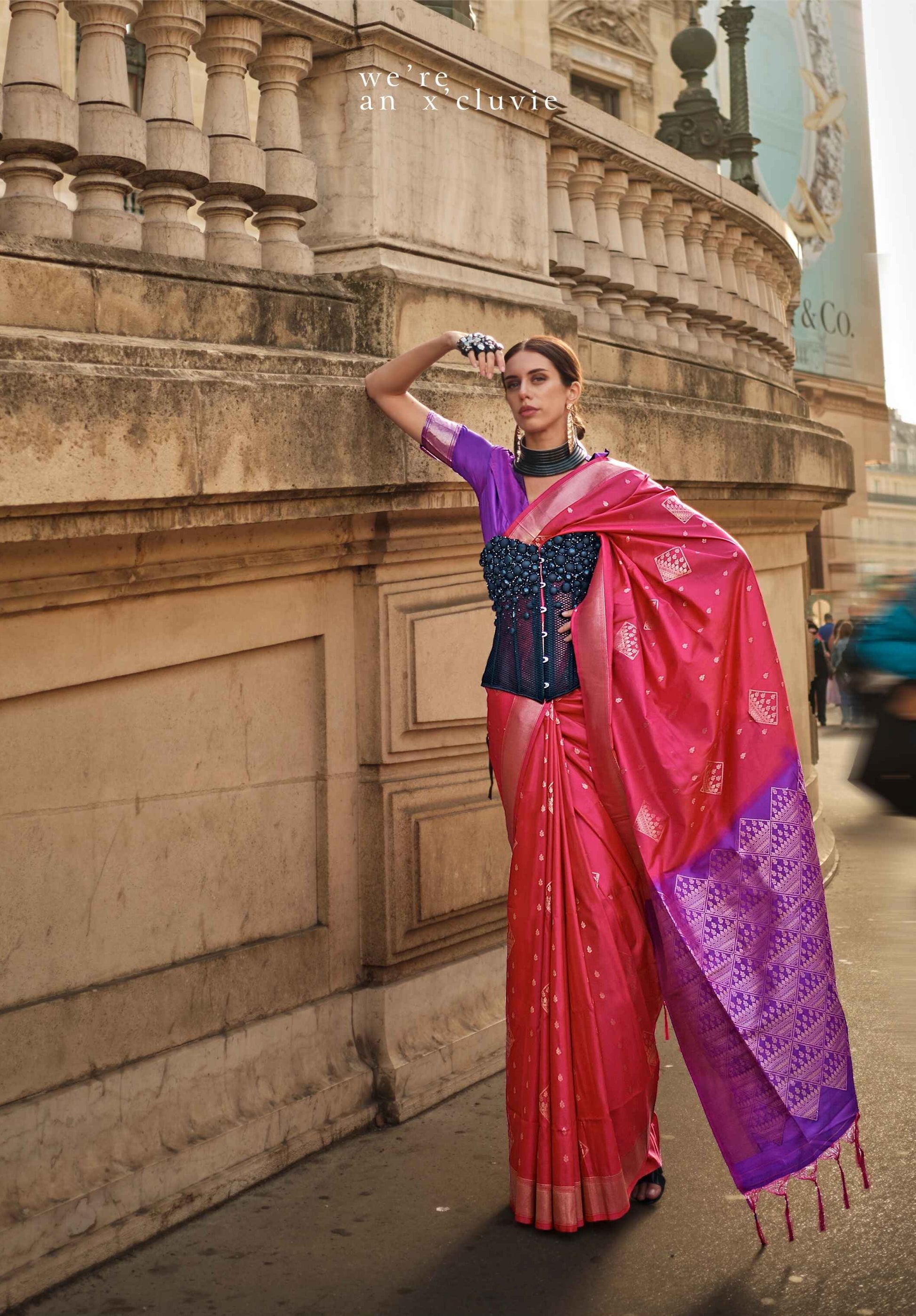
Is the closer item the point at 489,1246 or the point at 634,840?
the point at 489,1246

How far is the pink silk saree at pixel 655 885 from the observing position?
3.54 m

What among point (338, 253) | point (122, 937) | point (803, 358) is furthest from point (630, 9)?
point (122, 937)

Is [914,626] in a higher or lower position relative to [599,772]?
higher

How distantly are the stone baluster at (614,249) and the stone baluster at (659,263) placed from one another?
274 mm

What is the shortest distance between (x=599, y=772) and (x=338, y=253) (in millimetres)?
1731

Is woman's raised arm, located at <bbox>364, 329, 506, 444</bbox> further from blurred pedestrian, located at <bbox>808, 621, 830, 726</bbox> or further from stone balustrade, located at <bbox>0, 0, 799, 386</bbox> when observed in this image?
blurred pedestrian, located at <bbox>808, 621, 830, 726</bbox>

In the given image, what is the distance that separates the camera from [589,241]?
5.90 metres

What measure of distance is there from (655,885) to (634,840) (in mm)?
133

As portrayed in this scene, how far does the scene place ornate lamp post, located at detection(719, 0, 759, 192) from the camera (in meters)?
9.95

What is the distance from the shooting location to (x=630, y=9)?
2370 cm

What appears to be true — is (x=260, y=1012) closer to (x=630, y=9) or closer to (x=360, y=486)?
(x=360, y=486)

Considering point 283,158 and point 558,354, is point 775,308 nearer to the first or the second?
point 283,158

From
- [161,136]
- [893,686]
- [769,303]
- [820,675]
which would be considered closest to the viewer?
[893,686]

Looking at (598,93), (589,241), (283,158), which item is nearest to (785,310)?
(589,241)
